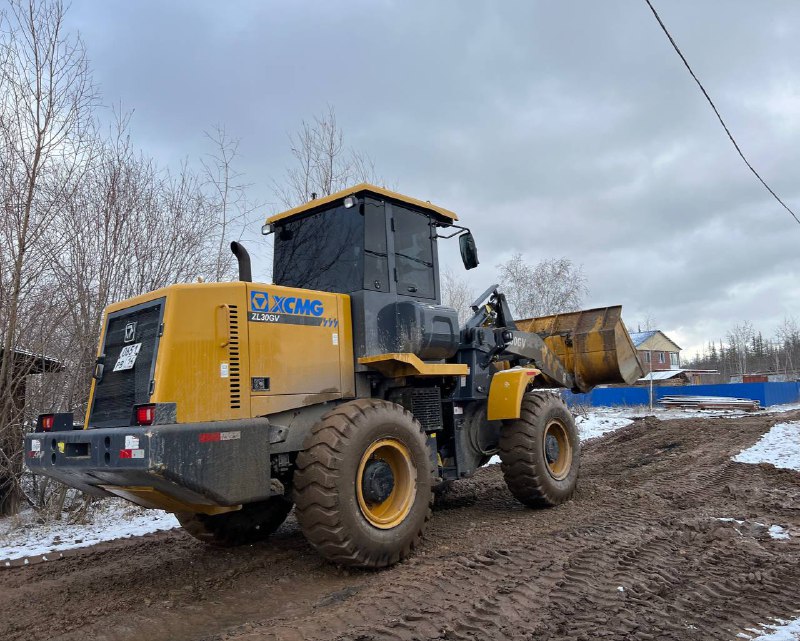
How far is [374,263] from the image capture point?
600 centimetres

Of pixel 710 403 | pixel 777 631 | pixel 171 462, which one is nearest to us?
pixel 777 631

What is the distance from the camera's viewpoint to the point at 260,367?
4.86 metres

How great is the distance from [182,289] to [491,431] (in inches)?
160

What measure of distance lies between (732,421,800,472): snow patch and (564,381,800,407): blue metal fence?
17054mm

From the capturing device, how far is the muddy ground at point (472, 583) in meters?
3.84

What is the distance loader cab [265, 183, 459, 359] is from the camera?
5.89 m

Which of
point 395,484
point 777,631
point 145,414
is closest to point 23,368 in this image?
point 145,414

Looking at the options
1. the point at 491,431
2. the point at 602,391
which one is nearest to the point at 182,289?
the point at 491,431

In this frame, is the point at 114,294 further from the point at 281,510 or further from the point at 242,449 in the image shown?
the point at 242,449

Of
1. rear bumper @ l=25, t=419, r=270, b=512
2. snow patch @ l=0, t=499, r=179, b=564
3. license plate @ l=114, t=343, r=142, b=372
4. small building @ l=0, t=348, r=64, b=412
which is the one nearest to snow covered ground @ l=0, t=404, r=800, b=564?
snow patch @ l=0, t=499, r=179, b=564

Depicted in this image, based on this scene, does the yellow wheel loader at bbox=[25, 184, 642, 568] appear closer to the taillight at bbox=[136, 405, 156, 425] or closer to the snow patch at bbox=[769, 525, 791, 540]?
the taillight at bbox=[136, 405, 156, 425]

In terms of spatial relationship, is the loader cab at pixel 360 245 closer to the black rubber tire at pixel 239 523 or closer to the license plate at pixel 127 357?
the license plate at pixel 127 357

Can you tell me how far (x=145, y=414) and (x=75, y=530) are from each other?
175 inches

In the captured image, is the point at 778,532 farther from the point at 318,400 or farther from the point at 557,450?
the point at 318,400
